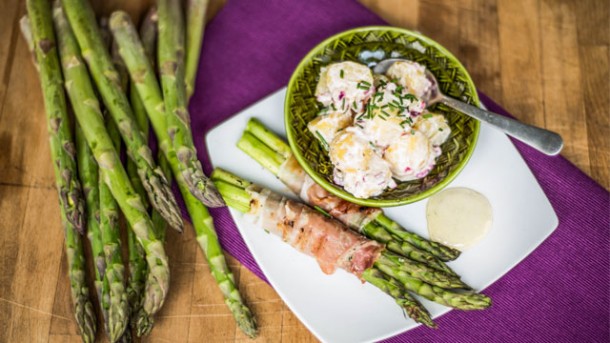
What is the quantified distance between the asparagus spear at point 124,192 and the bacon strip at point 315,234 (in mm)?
453

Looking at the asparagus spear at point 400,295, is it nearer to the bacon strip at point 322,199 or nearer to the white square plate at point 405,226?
the white square plate at point 405,226

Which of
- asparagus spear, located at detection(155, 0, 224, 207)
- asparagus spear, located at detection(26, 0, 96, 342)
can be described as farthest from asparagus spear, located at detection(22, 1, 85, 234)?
asparagus spear, located at detection(155, 0, 224, 207)

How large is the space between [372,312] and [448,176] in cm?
68

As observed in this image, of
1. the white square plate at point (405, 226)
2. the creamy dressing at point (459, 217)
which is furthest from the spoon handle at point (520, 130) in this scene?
the creamy dressing at point (459, 217)

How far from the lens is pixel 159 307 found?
8.26ft

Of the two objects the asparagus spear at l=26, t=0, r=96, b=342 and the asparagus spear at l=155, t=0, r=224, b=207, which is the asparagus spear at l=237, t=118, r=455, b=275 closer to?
the asparagus spear at l=155, t=0, r=224, b=207

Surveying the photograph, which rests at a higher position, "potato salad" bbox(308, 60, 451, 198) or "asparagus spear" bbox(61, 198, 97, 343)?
"potato salad" bbox(308, 60, 451, 198)

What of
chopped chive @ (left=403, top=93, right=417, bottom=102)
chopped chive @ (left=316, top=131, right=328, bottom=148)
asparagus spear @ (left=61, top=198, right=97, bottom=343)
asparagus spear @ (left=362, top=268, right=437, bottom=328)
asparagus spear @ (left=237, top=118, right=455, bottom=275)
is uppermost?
chopped chive @ (left=403, top=93, right=417, bottom=102)

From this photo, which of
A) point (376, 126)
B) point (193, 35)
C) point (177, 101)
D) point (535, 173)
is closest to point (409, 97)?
point (376, 126)

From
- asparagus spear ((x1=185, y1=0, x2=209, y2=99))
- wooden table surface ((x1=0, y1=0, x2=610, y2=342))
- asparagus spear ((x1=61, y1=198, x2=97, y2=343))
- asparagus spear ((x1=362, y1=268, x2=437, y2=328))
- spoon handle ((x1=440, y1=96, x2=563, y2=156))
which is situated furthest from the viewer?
asparagus spear ((x1=185, y1=0, x2=209, y2=99))

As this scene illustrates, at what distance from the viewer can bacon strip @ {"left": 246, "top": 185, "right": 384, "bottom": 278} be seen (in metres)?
2.50

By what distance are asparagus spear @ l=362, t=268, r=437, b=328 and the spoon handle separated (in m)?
0.79

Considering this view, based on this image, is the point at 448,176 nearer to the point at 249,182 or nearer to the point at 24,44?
the point at 249,182

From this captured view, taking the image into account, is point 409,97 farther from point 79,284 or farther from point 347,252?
point 79,284
